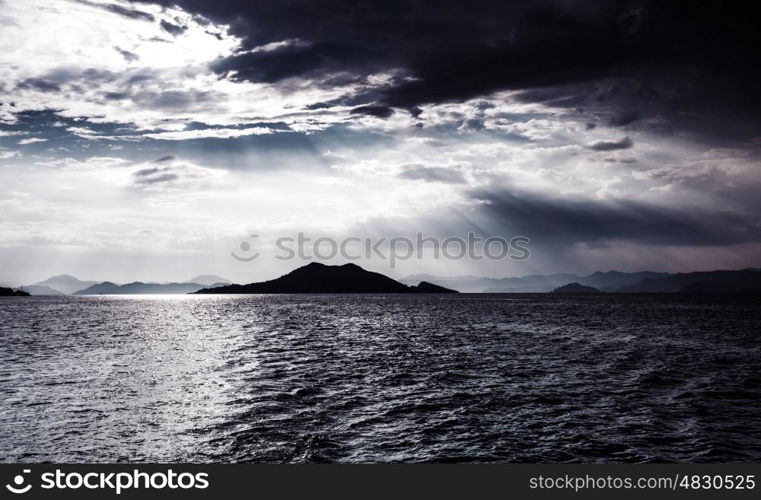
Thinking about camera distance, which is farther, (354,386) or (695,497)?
(354,386)

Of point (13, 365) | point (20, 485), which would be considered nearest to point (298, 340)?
point (13, 365)

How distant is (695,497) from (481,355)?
3873 cm

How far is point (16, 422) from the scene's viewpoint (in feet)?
86.1

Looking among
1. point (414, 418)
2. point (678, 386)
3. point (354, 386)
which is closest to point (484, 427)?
point (414, 418)

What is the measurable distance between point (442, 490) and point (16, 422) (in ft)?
80.5

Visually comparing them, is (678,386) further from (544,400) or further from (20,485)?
(20,485)

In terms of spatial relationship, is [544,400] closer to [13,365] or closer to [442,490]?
[442,490]

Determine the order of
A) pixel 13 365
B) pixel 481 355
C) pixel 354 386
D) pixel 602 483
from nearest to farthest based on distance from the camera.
A: pixel 602 483, pixel 354 386, pixel 13 365, pixel 481 355

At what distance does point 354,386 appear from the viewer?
3706cm

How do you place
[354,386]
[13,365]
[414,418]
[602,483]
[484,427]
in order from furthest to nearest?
[13,365] → [354,386] → [414,418] → [484,427] → [602,483]

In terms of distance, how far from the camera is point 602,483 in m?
16.9

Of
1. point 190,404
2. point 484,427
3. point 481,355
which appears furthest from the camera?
point 481,355

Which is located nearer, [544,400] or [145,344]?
[544,400]

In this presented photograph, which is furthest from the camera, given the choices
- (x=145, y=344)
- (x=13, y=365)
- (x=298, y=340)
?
(x=298, y=340)
